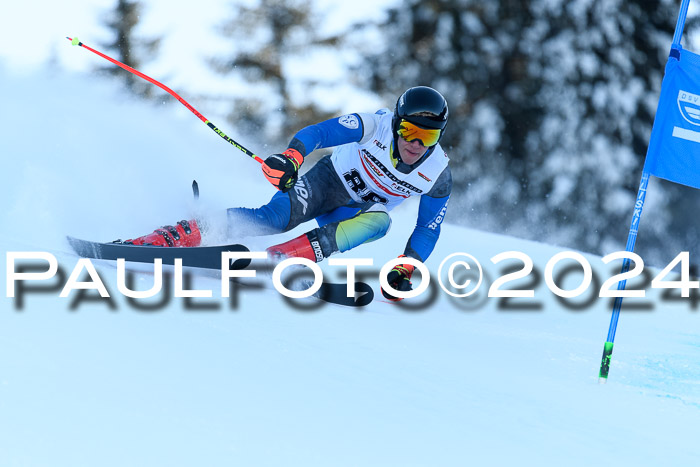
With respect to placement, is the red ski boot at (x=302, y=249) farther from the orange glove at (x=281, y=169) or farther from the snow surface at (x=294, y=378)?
the orange glove at (x=281, y=169)

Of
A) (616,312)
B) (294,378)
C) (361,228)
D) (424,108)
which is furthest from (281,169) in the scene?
(616,312)

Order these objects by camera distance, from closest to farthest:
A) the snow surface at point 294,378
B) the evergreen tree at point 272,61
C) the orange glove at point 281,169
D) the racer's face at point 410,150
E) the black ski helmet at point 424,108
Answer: the snow surface at point 294,378
the orange glove at point 281,169
the black ski helmet at point 424,108
the racer's face at point 410,150
the evergreen tree at point 272,61

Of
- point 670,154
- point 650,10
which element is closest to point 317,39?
point 650,10

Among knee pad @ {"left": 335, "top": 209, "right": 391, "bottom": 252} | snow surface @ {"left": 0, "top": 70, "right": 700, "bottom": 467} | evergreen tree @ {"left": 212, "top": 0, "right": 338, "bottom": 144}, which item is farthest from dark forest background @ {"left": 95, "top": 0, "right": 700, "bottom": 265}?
knee pad @ {"left": 335, "top": 209, "right": 391, "bottom": 252}

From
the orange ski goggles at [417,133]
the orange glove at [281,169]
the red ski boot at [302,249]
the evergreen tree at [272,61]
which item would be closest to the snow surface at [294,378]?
the red ski boot at [302,249]

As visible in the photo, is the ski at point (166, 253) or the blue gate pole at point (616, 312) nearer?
the blue gate pole at point (616, 312)

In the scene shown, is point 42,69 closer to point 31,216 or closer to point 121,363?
point 31,216

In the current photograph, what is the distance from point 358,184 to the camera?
4.21m

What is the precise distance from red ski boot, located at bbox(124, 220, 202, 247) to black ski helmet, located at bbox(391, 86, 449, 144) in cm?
121

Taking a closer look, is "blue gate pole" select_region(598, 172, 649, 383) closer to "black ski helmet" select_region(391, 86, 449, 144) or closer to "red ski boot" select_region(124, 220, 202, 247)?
"black ski helmet" select_region(391, 86, 449, 144)

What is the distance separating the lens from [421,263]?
4.33 metres

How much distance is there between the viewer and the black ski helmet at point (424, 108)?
147 inches

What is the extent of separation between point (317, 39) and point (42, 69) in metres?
9.47

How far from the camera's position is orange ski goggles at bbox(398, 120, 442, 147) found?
150 inches
